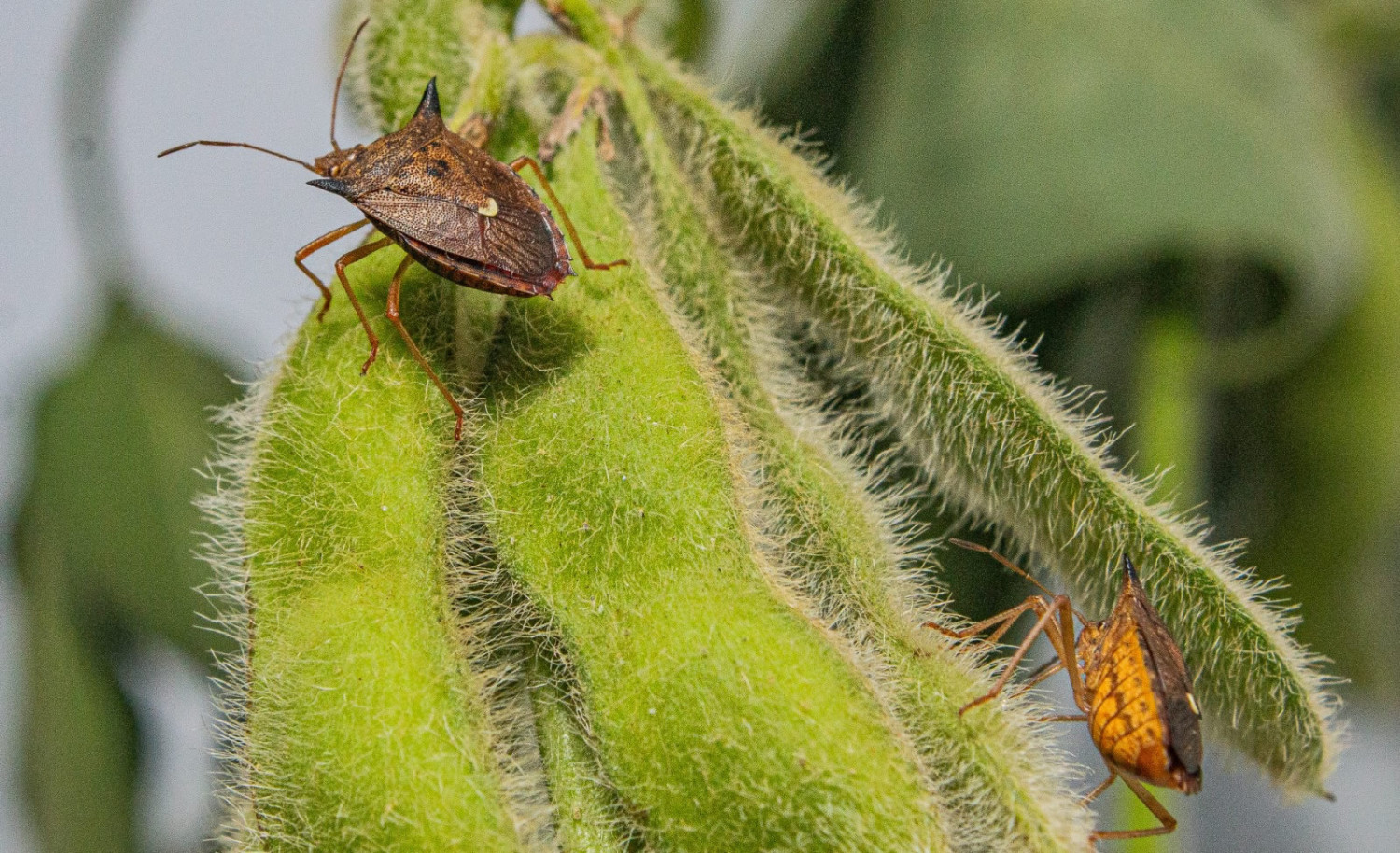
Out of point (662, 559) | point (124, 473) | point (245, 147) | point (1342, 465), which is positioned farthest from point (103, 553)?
point (1342, 465)

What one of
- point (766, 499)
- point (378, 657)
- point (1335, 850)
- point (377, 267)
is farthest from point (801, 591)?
point (1335, 850)

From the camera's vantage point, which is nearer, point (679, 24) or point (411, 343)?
point (411, 343)

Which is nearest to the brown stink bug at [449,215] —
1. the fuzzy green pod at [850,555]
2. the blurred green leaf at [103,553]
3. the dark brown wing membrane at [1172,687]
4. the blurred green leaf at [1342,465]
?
the fuzzy green pod at [850,555]

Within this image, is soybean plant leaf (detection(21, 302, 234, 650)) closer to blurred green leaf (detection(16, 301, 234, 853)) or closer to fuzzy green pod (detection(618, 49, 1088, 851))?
blurred green leaf (detection(16, 301, 234, 853))

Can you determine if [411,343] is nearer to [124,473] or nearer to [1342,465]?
[124,473]

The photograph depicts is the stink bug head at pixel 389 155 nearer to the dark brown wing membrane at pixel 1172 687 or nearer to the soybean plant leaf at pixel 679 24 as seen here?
the soybean plant leaf at pixel 679 24

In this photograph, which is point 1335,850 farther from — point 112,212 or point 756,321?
point 112,212
